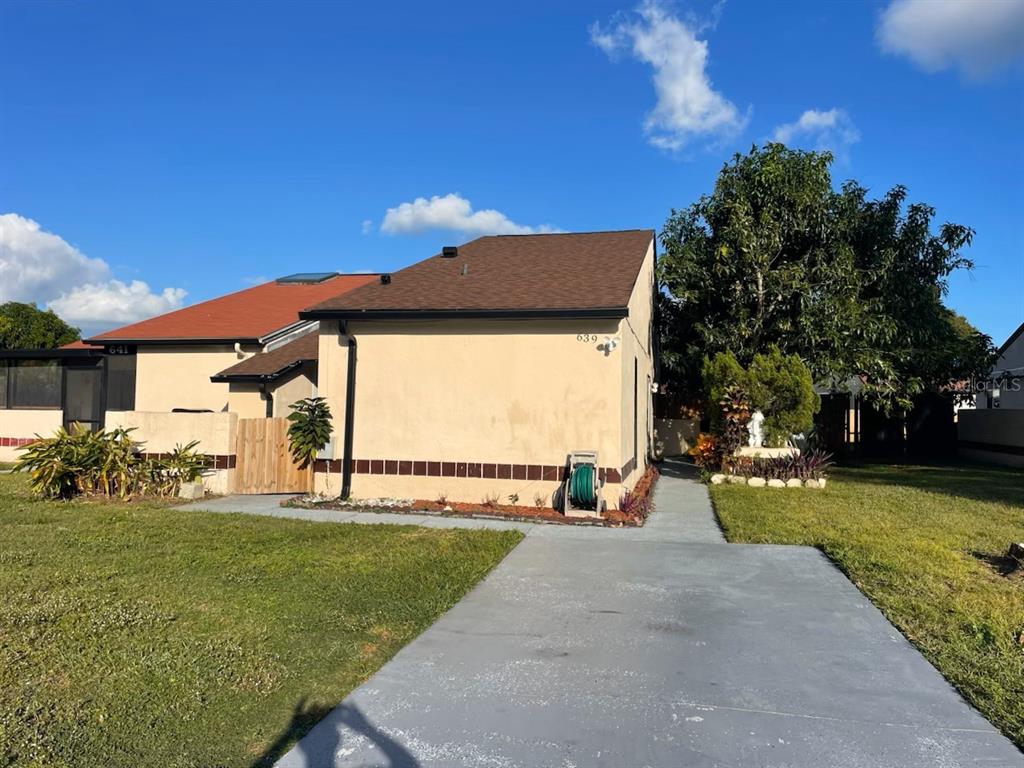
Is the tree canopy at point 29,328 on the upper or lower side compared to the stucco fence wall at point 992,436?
upper

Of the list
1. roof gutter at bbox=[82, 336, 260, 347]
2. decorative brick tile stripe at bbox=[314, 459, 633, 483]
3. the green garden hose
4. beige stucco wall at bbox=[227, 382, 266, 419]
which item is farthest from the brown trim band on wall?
roof gutter at bbox=[82, 336, 260, 347]

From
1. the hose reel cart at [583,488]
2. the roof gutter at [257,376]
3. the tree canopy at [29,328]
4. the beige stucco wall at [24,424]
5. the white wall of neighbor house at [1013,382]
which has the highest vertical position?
the tree canopy at [29,328]

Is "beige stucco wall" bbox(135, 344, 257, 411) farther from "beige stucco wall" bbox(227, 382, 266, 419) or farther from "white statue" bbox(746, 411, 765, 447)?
"white statue" bbox(746, 411, 765, 447)

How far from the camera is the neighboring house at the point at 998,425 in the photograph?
64.2ft

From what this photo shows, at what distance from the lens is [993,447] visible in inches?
819

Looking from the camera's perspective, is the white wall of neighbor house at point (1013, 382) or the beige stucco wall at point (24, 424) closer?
the beige stucco wall at point (24, 424)

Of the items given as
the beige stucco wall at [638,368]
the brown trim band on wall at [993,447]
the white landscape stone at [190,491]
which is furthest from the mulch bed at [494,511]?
the brown trim band on wall at [993,447]

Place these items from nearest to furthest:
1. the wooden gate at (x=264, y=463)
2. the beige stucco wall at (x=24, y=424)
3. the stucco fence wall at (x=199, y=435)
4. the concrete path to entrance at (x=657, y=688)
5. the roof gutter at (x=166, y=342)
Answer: the concrete path to entrance at (x=657, y=688)
the stucco fence wall at (x=199, y=435)
the wooden gate at (x=264, y=463)
the roof gutter at (x=166, y=342)
the beige stucco wall at (x=24, y=424)

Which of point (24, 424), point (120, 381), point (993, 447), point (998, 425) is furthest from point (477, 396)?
point (993, 447)

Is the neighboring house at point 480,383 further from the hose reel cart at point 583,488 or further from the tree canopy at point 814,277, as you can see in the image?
the tree canopy at point 814,277

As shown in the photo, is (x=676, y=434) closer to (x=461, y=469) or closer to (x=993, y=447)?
(x=993, y=447)

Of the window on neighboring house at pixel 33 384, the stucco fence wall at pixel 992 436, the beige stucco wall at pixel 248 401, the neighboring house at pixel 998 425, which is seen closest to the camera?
the beige stucco wall at pixel 248 401

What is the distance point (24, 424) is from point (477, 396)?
14.9 metres

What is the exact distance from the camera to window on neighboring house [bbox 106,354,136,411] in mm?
17859
